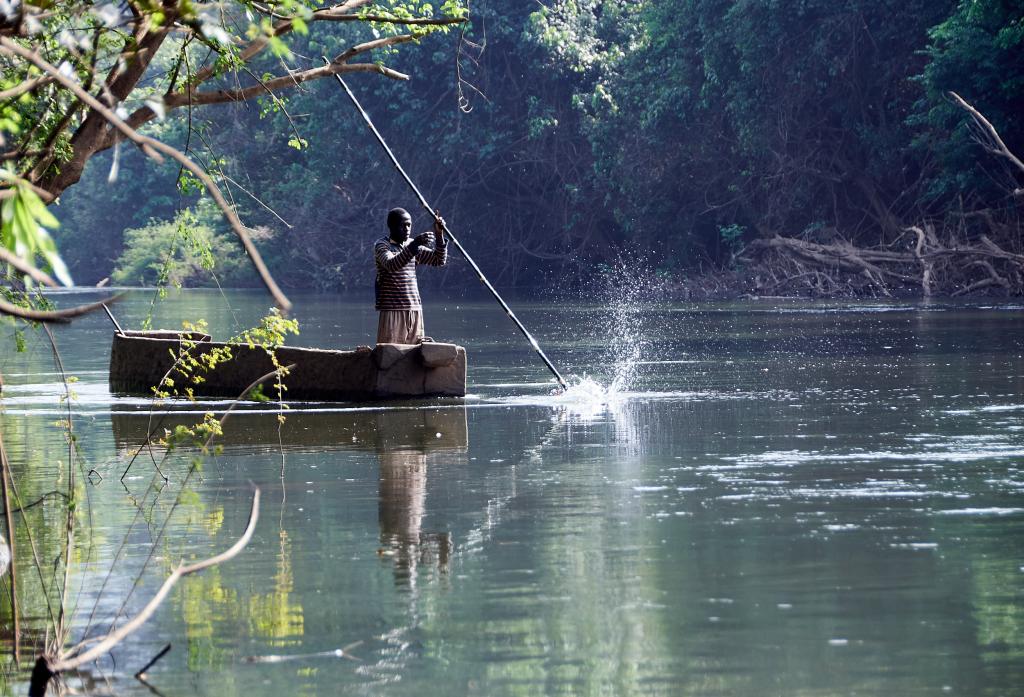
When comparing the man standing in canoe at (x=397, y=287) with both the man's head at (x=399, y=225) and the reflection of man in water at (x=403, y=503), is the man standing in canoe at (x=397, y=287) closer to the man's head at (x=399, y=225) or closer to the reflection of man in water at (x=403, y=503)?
the man's head at (x=399, y=225)

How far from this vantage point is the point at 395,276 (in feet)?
62.6

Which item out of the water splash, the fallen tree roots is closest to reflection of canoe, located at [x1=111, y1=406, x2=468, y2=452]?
the water splash

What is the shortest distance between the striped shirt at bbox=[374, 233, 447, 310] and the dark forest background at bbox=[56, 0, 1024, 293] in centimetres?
1772

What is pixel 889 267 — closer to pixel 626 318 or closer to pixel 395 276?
pixel 626 318

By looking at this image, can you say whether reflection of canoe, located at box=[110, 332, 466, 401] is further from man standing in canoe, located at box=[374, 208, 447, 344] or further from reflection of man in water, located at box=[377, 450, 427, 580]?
reflection of man in water, located at box=[377, 450, 427, 580]

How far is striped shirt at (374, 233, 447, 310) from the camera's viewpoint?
18.7 meters

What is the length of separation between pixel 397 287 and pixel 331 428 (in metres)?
3.27

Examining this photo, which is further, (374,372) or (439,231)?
(374,372)

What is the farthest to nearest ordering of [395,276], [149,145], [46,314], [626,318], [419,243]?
[626,318]
[395,276]
[419,243]
[149,145]
[46,314]

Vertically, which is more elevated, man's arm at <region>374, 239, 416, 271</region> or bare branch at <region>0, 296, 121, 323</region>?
man's arm at <region>374, 239, 416, 271</region>

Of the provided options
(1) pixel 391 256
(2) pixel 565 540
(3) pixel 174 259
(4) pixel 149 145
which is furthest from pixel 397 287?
(3) pixel 174 259

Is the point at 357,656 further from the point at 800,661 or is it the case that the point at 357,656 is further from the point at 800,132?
the point at 800,132

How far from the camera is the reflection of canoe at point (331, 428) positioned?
49.1 feet

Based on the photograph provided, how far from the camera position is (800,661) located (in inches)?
276
